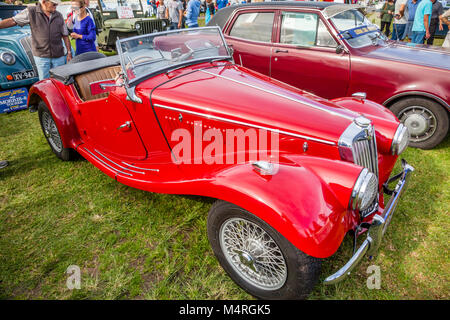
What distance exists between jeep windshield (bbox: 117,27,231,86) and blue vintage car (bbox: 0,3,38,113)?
406cm

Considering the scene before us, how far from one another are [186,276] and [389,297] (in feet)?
5.02

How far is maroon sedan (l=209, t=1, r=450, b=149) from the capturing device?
3754mm

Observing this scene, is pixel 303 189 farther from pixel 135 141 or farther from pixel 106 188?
pixel 106 188

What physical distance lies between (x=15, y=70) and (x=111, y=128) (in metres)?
3.91

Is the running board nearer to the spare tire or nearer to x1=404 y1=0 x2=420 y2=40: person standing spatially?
the spare tire

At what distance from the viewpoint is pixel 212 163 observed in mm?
2336

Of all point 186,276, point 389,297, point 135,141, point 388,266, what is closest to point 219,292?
point 186,276

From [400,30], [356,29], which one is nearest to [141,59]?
[356,29]

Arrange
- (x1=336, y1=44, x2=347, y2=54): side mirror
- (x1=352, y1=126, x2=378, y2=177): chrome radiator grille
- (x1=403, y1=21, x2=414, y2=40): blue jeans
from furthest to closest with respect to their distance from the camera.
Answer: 1. (x1=403, y1=21, x2=414, y2=40): blue jeans
2. (x1=336, y1=44, x2=347, y2=54): side mirror
3. (x1=352, y1=126, x2=378, y2=177): chrome radiator grille

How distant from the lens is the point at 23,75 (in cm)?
545

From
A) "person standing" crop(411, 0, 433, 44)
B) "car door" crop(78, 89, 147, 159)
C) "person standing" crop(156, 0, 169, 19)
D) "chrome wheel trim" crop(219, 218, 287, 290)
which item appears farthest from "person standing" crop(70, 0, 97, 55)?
"person standing" crop(411, 0, 433, 44)

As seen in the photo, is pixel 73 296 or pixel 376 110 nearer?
pixel 73 296

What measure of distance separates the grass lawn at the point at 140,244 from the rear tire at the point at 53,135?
11.3 inches

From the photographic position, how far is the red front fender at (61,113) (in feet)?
11.3
